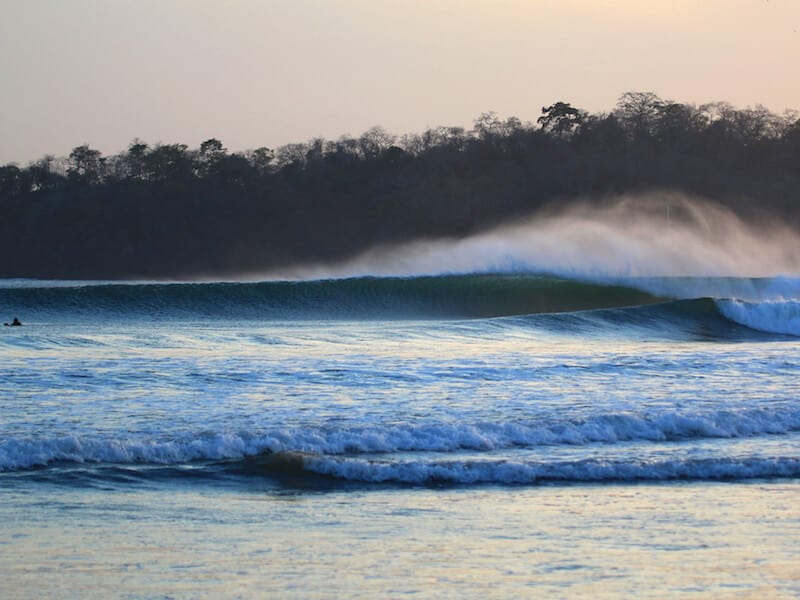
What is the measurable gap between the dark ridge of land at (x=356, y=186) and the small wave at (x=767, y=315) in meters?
54.8

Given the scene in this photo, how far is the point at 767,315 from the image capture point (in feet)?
94.8

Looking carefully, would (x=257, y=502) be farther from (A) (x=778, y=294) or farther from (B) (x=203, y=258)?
(B) (x=203, y=258)

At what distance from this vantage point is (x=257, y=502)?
322 inches

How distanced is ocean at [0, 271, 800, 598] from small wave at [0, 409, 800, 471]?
2 centimetres

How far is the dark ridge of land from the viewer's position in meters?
88.9

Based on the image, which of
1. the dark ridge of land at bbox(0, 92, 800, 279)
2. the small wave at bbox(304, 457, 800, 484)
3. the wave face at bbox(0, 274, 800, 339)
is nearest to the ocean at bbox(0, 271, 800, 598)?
the small wave at bbox(304, 457, 800, 484)

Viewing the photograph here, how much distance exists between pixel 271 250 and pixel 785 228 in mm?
37126

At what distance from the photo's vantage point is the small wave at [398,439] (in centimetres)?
939

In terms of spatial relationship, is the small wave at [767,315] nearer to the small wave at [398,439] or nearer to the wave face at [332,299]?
the wave face at [332,299]

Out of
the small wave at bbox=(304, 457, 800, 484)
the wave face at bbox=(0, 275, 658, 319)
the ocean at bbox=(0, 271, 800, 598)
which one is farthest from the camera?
the wave face at bbox=(0, 275, 658, 319)

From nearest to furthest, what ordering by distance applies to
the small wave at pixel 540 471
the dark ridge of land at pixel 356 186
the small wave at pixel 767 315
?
1. the small wave at pixel 540 471
2. the small wave at pixel 767 315
3. the dark ridge of land at pixel 356 186

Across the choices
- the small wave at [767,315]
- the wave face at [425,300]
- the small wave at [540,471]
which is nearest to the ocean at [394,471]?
the small wave at [540,471]

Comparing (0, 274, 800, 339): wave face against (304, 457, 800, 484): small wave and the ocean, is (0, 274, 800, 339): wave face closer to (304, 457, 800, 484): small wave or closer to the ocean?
the ocean

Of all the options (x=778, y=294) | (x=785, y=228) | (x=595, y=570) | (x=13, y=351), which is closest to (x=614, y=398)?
(x=595, y=570)
